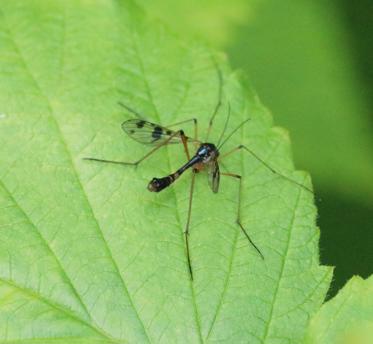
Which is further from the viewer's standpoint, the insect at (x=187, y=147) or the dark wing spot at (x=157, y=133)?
the dark wing spot at (x=157, y=133)

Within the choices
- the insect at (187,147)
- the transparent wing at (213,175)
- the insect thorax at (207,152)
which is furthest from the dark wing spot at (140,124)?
the transparent wing at (213,175)

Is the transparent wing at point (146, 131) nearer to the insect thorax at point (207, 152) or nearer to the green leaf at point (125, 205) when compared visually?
the green leaf at point (125, 205)

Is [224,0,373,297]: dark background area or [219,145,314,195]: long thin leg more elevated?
[224,0,373,297]: dark background area

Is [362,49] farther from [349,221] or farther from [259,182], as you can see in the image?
[259,182]

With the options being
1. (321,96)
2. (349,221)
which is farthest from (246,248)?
(321,96)

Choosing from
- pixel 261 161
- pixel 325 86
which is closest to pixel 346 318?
pixel 261 161

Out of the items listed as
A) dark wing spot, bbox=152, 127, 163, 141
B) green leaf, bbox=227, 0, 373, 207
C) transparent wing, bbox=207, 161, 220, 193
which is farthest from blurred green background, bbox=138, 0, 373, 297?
dark wing spot, bbox=152, 127, 163, 141

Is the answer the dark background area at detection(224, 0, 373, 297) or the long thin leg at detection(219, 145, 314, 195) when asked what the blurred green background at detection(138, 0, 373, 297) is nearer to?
the dark background area at detection(224, 0, 373, 297)

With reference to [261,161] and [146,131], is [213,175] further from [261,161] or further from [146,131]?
[146,131]
